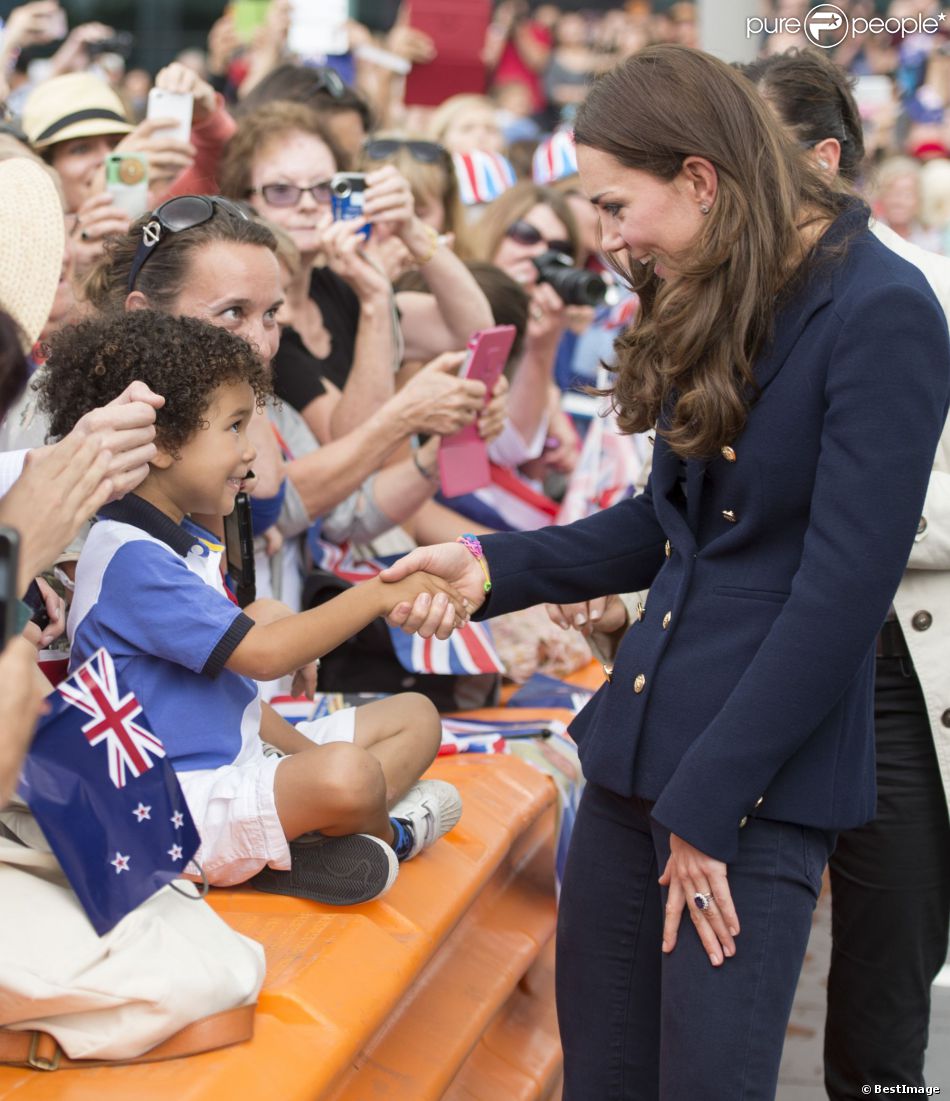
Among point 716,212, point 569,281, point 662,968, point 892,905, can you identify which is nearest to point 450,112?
point 569,281

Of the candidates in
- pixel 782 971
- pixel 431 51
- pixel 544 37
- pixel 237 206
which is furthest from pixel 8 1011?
pixel 544 37

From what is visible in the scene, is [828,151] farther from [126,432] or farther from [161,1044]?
[161,1044]

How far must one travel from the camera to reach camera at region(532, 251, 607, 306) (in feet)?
15.9

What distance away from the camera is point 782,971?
205 cm

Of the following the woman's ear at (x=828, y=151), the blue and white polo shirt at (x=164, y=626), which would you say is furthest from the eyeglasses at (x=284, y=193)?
the blue and white polo shirt at (x=164, y=626)

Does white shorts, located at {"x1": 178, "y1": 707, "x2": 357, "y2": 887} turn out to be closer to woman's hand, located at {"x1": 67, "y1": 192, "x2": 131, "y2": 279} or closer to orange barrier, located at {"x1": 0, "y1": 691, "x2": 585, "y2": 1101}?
orange barrier, located at {"x1": 0, "y1": 691, "x2": 585, "y2": 1101}

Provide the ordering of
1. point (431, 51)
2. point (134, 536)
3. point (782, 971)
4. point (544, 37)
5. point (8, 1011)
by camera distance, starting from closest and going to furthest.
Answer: point (8, 1011), point (782, 971), point (134, 536), point (431, 51), point (544, 37)

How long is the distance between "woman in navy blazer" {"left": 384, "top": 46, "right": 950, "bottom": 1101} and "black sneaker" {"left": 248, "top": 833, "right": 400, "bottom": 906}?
0.35 metres

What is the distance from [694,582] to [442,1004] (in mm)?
958

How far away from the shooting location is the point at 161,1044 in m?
1.82

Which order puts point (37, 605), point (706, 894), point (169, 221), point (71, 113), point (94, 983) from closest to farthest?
1. point (94, 983)
2. point (706, 894)
3. point (37, 605)
4. point (169, 221)
5. point (71, 113)

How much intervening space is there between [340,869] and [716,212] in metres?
1.10

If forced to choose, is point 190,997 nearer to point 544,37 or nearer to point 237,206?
point 237,206

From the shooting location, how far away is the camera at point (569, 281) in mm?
4844
